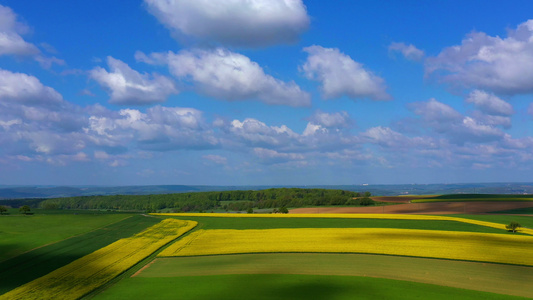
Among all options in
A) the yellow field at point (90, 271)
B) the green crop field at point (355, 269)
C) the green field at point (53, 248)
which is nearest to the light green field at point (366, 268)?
the green crop field at point (355, 269)

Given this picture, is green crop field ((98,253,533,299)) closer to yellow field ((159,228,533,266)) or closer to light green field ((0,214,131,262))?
yellow field ((159,228,533,266))

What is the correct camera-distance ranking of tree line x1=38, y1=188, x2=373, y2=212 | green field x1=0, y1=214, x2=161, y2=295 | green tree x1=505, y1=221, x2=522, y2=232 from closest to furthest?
green field x1=0, y1=214, x2=161, y2=295 → green tree x1=505, y1=221, x2=522, y2=232 → tree line x1=38, y1=188, x2=373, y2=212

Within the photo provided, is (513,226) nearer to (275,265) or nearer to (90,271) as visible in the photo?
(275,265)

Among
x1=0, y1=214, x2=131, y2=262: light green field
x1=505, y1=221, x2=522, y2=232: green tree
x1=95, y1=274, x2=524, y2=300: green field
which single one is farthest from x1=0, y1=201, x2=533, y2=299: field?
x1=505, y1=221, x2=522, y2=232: green tree

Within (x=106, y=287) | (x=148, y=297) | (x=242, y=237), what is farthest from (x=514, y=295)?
(x=242, y=237)

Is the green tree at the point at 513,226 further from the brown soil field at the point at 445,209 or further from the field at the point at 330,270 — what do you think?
the brown soil field at the point at 445,209
